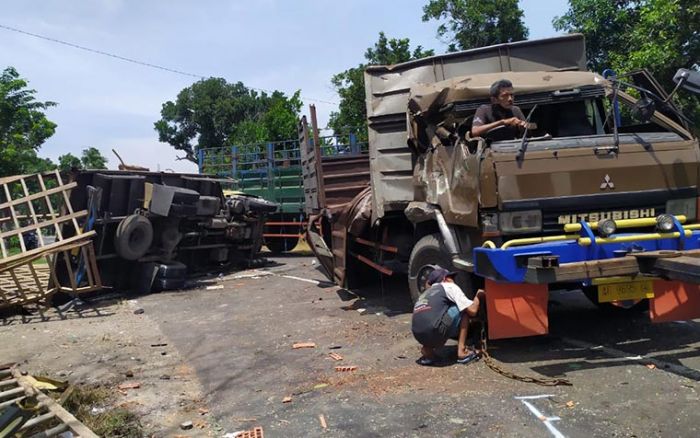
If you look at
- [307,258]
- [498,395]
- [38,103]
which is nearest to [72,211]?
[307,258]

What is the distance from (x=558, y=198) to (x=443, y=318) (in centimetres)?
132

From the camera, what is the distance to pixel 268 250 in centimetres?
1564

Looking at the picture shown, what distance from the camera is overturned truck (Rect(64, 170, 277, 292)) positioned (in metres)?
9.44

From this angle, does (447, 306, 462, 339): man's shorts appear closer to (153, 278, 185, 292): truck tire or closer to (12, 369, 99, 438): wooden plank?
(12, 369, 99, 438): wooden plank

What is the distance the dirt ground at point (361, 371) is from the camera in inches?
143

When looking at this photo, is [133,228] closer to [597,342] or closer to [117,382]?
[117,382]

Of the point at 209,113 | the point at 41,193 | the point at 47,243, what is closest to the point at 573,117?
the point at 41,193

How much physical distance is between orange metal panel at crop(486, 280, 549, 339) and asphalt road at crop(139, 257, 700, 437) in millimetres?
274

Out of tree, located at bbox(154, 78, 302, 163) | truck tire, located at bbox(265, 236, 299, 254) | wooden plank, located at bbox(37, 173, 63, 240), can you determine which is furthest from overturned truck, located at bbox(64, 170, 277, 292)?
tree, located at bbox(154, 78, 302, 163)

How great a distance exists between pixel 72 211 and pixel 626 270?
25.4 ft

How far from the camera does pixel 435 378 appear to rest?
14.7ft

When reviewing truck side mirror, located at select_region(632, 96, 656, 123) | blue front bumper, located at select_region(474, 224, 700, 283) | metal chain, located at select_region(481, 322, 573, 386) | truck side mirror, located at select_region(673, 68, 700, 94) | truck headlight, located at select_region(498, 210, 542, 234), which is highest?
truck side mirror, located at select_region(673, 68, 700, 94)

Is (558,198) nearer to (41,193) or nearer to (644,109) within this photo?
(644,109)

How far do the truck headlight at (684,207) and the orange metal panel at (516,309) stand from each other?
4.02ft
